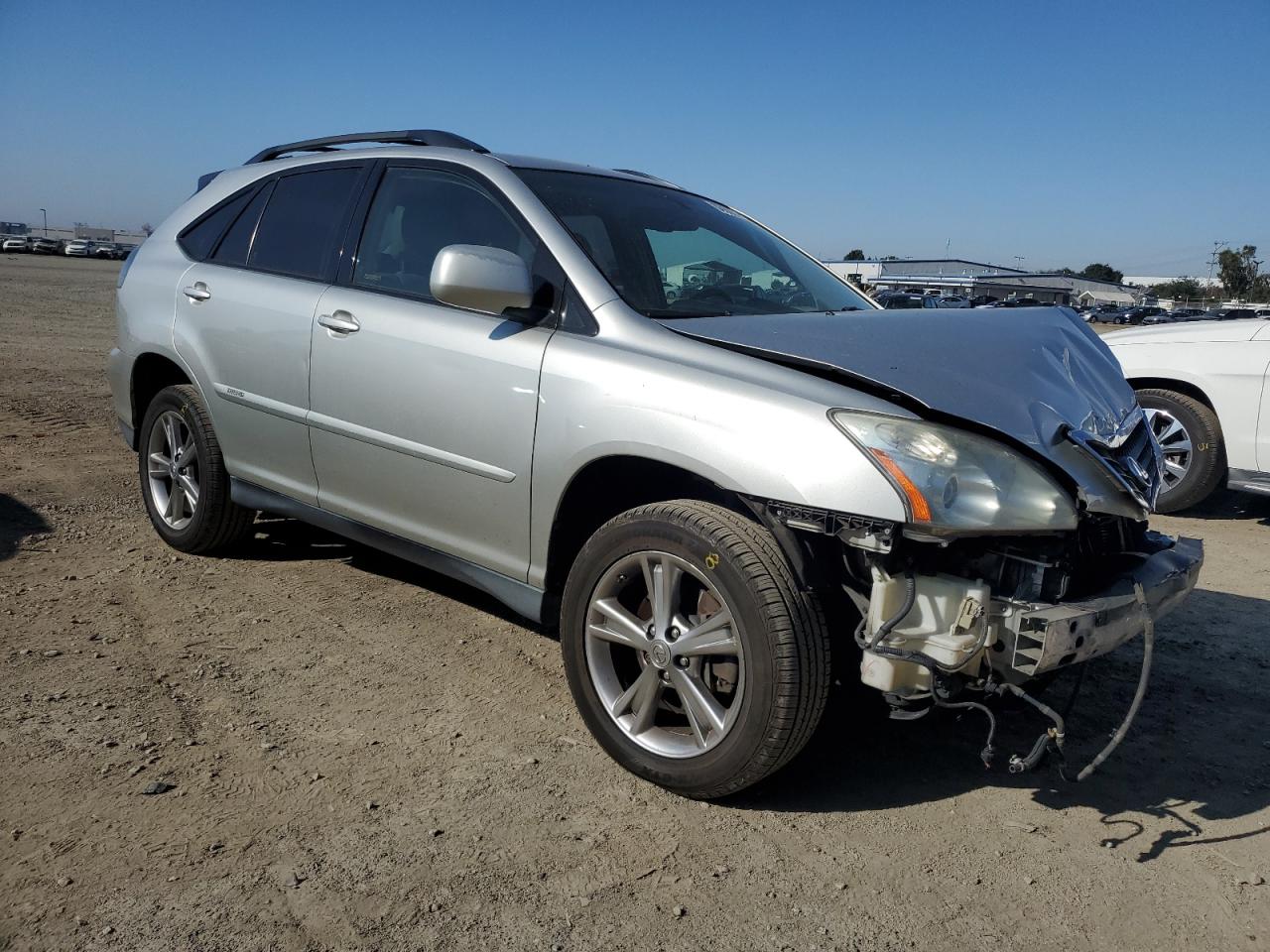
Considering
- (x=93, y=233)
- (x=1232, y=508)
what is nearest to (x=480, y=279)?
(x=1232, y=508)

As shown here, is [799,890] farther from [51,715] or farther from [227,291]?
[227,291]

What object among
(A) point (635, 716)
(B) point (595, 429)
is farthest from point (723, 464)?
(A) point (635, 716)

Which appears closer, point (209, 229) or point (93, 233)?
point (209, 229)

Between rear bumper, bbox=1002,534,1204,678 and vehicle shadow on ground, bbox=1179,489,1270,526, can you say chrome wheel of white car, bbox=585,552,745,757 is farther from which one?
vehicle shadow on ground, bbox=1179,489,1270,526

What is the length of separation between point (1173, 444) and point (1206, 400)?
1.13 feet

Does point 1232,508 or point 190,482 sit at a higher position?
point 190,482

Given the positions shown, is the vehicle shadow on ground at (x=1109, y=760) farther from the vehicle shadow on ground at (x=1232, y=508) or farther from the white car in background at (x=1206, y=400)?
the vehicle shadow on ground at (x=1232, y=508)

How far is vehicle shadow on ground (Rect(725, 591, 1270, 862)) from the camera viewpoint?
2.90m

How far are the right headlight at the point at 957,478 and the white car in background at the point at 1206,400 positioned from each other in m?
4.26

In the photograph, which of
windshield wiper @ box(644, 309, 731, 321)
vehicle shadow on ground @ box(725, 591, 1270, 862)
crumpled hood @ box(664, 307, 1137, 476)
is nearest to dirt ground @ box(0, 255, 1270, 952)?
vehicle shadow on ground @ box(725, 591, 1270, 862)

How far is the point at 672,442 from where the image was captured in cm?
277

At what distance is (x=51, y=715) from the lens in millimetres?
3143

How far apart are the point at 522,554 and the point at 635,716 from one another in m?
0.64

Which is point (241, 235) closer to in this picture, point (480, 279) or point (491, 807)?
point (480, 279)
